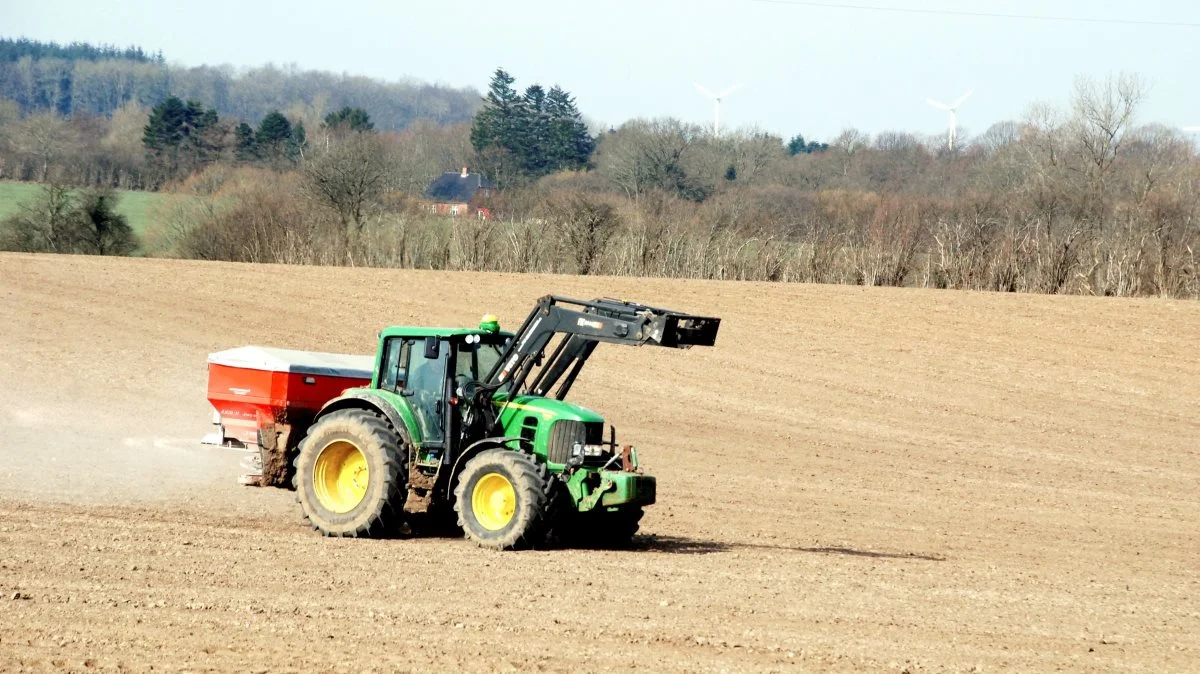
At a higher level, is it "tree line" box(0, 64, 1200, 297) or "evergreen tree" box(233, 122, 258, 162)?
"evergreen tree" box(233, 122, 258, 162)

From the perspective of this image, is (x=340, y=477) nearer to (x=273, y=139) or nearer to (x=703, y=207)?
(x=703, y=207)

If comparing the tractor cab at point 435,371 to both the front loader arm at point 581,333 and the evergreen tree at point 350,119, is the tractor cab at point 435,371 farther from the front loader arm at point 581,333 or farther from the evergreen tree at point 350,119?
the evergreen tree at point 350,119

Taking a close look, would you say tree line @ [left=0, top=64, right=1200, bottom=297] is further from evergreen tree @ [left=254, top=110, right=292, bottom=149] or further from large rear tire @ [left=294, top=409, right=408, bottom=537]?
large rear tire @ [left=294, top=409, right=408, bottom=537]

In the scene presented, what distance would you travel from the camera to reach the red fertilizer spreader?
1407 centimetres

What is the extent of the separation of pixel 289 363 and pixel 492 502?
3477 millimetres

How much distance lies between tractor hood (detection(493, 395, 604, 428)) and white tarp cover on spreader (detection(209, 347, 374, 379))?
283cm

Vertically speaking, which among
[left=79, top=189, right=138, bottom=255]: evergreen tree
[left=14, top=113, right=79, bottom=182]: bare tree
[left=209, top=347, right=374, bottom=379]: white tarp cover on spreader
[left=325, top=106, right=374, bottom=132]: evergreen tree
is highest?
[left=325, top=106, right=374, bottom=132]: evergreen tree

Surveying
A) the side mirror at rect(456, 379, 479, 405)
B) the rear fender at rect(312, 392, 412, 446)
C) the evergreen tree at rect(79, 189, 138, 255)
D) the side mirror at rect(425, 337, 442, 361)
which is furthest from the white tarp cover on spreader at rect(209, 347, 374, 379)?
the evergreen tree at rect(79, 189, 138, 255)

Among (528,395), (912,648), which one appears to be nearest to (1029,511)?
(528,395)

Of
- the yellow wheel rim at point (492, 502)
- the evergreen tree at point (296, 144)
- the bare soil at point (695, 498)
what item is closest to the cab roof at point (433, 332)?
the yellow wheel rim at point (492, 502)

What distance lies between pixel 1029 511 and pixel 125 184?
60444 millimetres

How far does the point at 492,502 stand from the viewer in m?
12.2

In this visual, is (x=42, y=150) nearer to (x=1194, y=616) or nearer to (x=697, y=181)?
(x=697, y=181)

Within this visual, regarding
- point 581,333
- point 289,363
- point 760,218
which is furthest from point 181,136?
point 581,333
